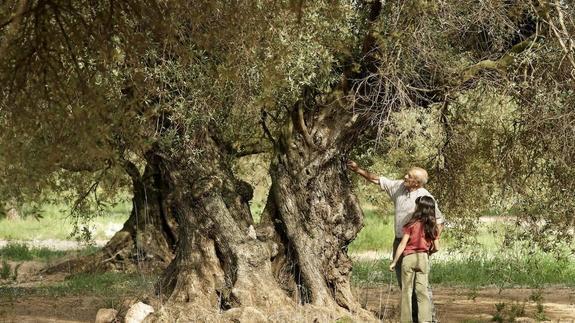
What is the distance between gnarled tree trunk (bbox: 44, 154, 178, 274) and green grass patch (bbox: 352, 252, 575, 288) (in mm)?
3793

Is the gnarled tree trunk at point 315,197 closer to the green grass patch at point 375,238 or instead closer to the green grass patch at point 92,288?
the green grass patch at point 92,288

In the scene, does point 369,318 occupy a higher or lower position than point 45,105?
lower

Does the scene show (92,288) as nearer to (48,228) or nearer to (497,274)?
(497,274)

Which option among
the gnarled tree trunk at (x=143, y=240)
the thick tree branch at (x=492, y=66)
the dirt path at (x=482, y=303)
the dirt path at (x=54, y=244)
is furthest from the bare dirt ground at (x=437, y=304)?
the dirt path at (x=54, y=244)

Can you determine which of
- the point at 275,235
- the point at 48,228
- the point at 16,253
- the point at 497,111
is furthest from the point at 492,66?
the point at 48,228

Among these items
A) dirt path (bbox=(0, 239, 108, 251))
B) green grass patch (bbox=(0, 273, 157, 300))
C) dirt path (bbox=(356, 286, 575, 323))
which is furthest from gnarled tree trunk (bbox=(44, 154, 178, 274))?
dirt path (bbox=(0, 239, 108, 251))

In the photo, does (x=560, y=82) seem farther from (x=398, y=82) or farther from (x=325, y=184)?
(x=325, y=184)

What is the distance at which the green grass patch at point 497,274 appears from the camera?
16344 mm

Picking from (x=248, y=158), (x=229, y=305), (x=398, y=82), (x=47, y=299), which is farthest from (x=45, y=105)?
(x=248, y=158)

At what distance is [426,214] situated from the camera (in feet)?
32.6

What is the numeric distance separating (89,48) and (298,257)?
11.7 feet

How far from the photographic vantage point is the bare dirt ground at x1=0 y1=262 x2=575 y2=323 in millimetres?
12102

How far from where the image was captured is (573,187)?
11.5m

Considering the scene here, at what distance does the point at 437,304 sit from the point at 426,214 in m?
3.88
